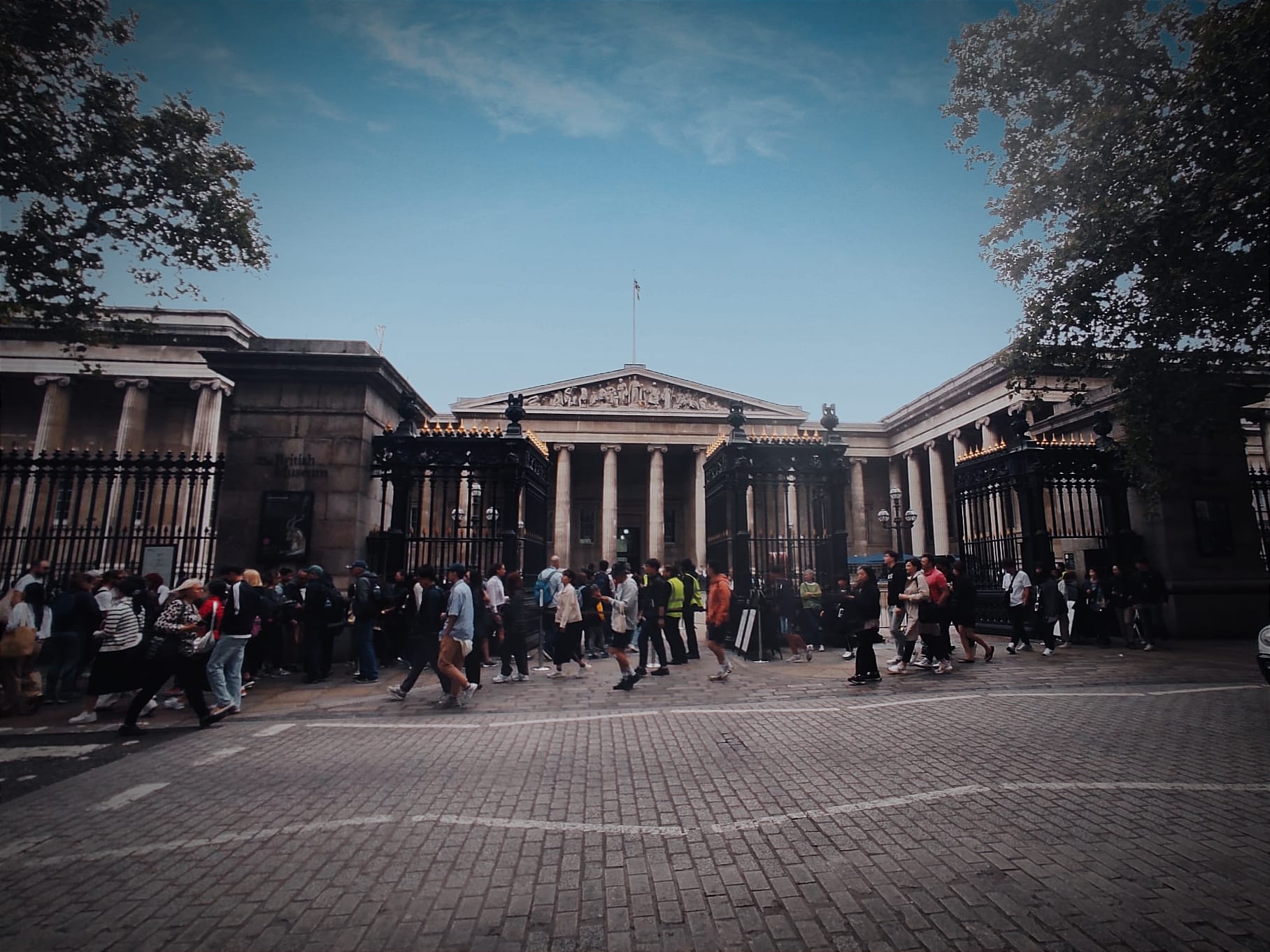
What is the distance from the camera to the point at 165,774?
18.1 ft

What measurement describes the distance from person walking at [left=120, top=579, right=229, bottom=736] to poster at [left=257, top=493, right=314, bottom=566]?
4213 millimetres

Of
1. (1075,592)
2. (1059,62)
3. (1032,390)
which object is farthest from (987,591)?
(1059,62)

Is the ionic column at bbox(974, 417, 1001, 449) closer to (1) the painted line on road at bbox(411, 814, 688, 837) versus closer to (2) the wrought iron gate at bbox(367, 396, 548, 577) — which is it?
(2) the wrought iron gate at bbox(367, 396, 548, 577)

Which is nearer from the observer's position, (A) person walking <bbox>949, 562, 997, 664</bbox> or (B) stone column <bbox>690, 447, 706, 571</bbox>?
(A) person walking <bbox>949, 562, 997, 664</bbox>

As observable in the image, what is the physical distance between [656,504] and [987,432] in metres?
18.7

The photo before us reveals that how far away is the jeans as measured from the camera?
8938mm

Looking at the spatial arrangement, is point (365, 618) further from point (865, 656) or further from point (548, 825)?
point (865, 656)

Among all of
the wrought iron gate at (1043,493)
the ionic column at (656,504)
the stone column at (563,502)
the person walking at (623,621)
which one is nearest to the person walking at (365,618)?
the person walking at (623,621)

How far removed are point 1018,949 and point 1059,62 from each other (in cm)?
1608

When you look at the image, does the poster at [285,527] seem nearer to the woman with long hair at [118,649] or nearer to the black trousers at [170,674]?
the woman with long hair at [118,649]

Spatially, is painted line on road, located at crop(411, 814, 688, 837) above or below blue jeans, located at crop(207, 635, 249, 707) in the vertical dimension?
below

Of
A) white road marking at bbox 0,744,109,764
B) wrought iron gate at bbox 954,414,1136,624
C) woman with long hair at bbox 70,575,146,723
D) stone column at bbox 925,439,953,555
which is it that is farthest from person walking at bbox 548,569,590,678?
stone column at bbox 925,439,953,555

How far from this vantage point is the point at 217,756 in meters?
6.05

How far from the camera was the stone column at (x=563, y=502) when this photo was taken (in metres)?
39.8
